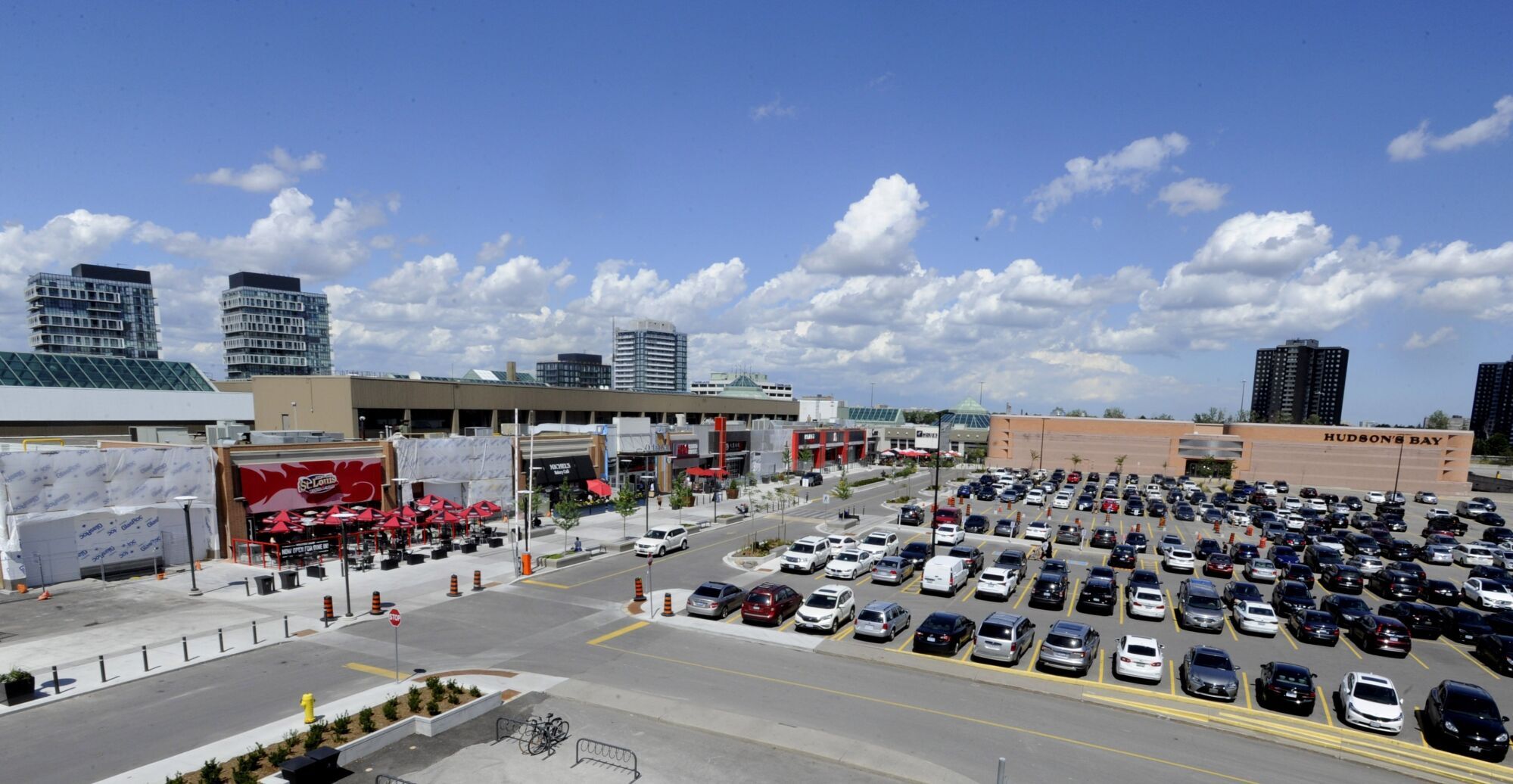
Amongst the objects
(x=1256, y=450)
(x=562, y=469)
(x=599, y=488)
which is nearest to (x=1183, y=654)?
(x=599, y=488)

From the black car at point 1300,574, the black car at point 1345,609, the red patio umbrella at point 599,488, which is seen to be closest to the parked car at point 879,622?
the black car at point 1345,609

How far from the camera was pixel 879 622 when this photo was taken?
24.1 m

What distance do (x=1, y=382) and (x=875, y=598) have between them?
61573 mm

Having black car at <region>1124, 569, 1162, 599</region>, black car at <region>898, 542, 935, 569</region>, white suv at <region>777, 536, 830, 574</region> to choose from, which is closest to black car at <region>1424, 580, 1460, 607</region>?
black car at <region>1124, 569, 1162, 599</region>

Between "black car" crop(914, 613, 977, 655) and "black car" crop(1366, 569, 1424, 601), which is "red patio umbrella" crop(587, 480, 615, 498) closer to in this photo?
"black car" crop(914, 613, 977, 655)

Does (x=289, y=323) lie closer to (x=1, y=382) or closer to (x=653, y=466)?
(x=1, y=382)

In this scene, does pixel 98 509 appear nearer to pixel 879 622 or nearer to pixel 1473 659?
pixel 879 622

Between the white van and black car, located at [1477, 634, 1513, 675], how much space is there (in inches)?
713

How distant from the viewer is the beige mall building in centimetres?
8462

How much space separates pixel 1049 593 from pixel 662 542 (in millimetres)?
20038

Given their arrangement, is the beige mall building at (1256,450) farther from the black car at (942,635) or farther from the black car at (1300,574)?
the black car at (942,635)

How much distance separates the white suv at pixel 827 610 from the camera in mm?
24812

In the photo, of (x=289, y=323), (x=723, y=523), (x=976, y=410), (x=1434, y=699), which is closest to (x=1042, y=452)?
(x=976, y=410)

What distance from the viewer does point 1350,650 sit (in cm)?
2528
